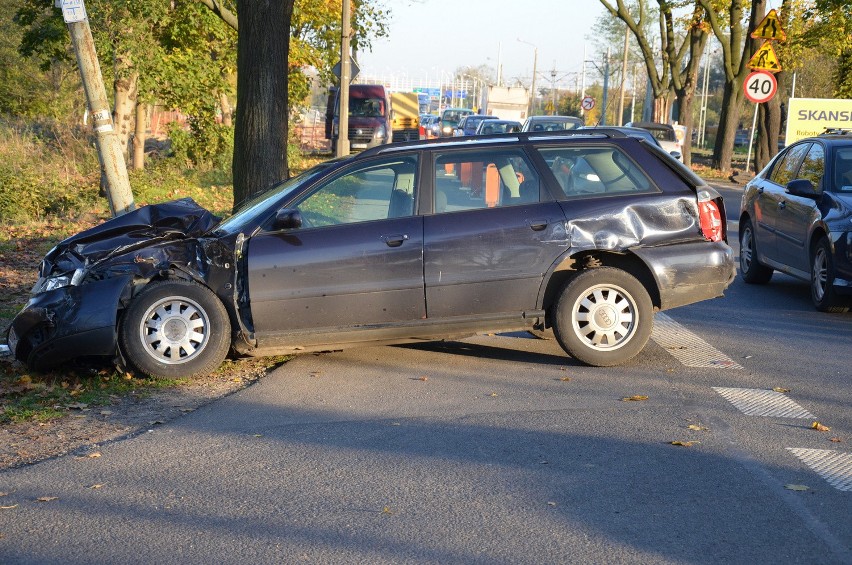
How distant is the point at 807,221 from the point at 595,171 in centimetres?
359

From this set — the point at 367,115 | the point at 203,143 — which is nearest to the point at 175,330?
the point at 203,143

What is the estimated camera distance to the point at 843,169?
10.6 m

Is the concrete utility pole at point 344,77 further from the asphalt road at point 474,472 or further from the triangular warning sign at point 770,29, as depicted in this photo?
the asphalt road at point 474,472

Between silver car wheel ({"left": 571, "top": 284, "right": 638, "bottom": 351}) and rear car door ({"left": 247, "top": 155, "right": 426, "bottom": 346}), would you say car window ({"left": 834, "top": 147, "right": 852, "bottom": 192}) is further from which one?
rear car door ({"left": 247, "top": 155, "right": 426, "bottom": 346})

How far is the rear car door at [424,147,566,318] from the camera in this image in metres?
7.56

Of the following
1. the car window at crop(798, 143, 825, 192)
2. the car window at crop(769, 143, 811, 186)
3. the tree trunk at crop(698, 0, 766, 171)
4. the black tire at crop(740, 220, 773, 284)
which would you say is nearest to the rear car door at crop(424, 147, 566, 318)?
the car window at crop(798, 143, 825, 192)

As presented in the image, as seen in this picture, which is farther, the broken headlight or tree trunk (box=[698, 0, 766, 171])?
Result: tree trunk (box=[698, 0, 766, 171])

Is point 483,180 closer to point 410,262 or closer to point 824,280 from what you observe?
point 410,262

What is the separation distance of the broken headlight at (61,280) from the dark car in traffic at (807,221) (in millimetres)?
6708

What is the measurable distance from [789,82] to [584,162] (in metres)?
68.9

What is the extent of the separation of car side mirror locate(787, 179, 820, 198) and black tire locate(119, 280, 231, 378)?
5.95 m

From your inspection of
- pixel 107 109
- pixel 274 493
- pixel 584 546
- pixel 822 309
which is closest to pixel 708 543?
pixel 584 546

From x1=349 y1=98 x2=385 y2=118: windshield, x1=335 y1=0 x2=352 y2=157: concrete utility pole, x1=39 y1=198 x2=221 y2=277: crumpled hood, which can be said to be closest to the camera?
x1=39 y1=198 x2=221 y2=277: crumpled hood

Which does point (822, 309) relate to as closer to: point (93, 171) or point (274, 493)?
point (274, 493)
